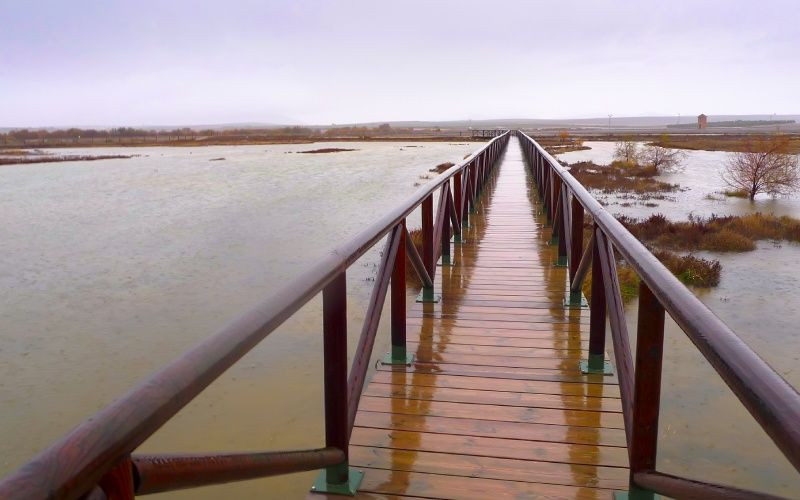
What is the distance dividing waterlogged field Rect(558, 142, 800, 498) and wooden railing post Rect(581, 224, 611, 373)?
1362 millimetres

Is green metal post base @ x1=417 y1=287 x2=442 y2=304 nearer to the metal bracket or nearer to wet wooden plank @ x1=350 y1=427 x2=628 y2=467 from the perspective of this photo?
the metal bracket

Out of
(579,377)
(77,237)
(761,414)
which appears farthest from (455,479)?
(77,237)

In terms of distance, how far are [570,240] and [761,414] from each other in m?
4.03

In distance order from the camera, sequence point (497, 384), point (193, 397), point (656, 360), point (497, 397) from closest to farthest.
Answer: point (193, 397) → point (656, 360) → point (497, 397) → point (497, 384)

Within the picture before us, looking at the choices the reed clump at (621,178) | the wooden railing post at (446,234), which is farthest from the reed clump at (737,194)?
the wooden railing post at (446,234)

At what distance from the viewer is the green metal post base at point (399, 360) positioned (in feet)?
12.2

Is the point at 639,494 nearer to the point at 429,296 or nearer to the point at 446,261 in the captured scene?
the point at 429,296

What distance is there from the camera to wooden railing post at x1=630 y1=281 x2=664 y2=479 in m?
2.03

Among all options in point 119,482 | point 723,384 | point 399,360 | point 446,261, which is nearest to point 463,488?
point 399,360

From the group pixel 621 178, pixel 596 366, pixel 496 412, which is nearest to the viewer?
pixel 496 412

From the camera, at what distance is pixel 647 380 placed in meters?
2.08

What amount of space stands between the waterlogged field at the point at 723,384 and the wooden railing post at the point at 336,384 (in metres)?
2.97

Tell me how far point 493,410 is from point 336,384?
1.01 metres

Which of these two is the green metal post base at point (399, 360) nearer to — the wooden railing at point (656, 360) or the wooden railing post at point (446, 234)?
the wooden railing at point (656, 360)
